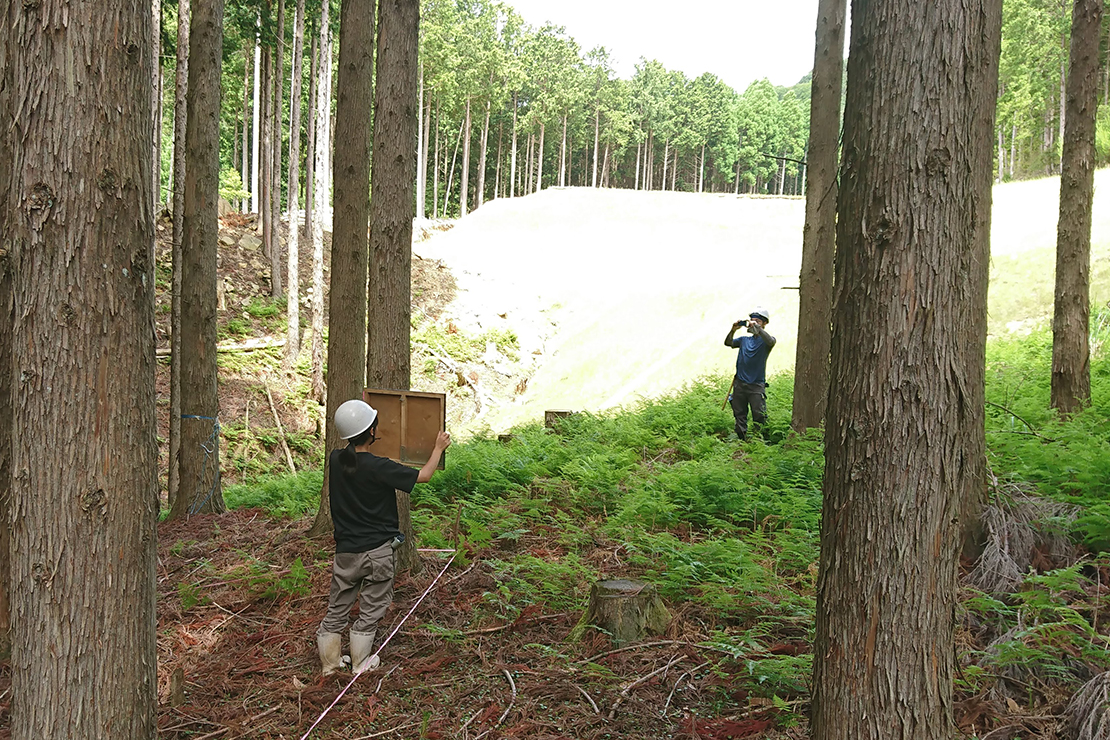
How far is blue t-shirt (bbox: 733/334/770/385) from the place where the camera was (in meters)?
10.7

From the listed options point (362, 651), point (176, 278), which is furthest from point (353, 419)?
point (176, 278)

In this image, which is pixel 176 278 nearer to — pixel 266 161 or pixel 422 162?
pixel 266 161

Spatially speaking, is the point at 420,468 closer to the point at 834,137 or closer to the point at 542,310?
the point at 834,137

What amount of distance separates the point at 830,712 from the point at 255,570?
5.51 metres

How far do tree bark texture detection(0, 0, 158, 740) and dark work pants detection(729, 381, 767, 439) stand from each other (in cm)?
903

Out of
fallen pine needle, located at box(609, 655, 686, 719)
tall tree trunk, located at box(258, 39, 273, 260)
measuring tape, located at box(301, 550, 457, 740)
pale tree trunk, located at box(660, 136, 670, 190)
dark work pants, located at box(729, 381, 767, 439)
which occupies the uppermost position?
pale tree trunk, located at box(660, 136, 670, 190)

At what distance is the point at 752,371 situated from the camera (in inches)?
426

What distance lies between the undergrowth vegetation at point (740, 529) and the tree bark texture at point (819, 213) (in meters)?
0.86

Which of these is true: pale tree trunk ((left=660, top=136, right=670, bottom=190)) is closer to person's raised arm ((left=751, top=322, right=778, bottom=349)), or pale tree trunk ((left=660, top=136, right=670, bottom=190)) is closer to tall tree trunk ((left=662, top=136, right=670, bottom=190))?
tall tree trunk ((left=662, top=136, right=670, bottom=190))

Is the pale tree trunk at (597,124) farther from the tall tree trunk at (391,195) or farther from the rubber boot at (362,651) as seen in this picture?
the rubber boot at (362,651)

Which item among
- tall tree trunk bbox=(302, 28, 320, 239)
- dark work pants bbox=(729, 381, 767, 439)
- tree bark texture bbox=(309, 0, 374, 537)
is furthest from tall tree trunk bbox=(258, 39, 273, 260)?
dark work pants bbox=(729, 381, 767, 439)

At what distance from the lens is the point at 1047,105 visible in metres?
44.2

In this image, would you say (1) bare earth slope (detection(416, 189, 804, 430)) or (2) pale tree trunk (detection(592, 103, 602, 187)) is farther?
(2) pale tree trunk (detection(592, 103, 602, 187))

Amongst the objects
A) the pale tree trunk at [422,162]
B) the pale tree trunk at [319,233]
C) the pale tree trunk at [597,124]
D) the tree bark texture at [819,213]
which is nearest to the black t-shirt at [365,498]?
the tree bark texture at [819,213]
